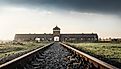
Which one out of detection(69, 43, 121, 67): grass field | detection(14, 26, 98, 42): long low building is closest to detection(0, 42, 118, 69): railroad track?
detection(69, 43, 121, 67): grass field

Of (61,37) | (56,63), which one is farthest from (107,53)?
(61,37)

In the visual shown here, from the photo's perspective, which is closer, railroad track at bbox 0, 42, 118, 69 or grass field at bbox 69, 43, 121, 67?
railroad track at bbox 0, 42, 118, 69

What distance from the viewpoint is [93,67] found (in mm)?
7340

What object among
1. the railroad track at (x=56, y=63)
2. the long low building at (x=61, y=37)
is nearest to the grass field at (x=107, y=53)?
the railroad track at (x=56, y=63)

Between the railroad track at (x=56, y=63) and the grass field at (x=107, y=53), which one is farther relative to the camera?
the grass field at (x=107, y=53)

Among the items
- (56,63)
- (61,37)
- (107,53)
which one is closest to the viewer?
(56,63)

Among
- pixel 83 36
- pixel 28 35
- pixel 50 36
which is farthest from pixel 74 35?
pixel 28 35

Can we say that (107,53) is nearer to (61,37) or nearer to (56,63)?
(56,63)

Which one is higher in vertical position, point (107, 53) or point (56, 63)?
point (56, 63)

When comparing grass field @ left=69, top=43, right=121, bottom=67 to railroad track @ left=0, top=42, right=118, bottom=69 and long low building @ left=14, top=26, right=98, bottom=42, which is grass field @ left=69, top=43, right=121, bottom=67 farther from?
long low building @ left=14, top=26, right=98, bottom=42

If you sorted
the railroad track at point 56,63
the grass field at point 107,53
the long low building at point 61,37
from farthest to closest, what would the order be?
the long low building at point 61,37, the grass field at point 107,53, the railroad track at point 56,63

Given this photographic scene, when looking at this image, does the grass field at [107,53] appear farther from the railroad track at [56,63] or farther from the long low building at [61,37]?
the long low building at [61,37]

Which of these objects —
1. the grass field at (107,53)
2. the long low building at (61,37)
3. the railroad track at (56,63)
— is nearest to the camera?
the railroad track at (56,63)

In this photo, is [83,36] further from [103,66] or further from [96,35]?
[103,66]
